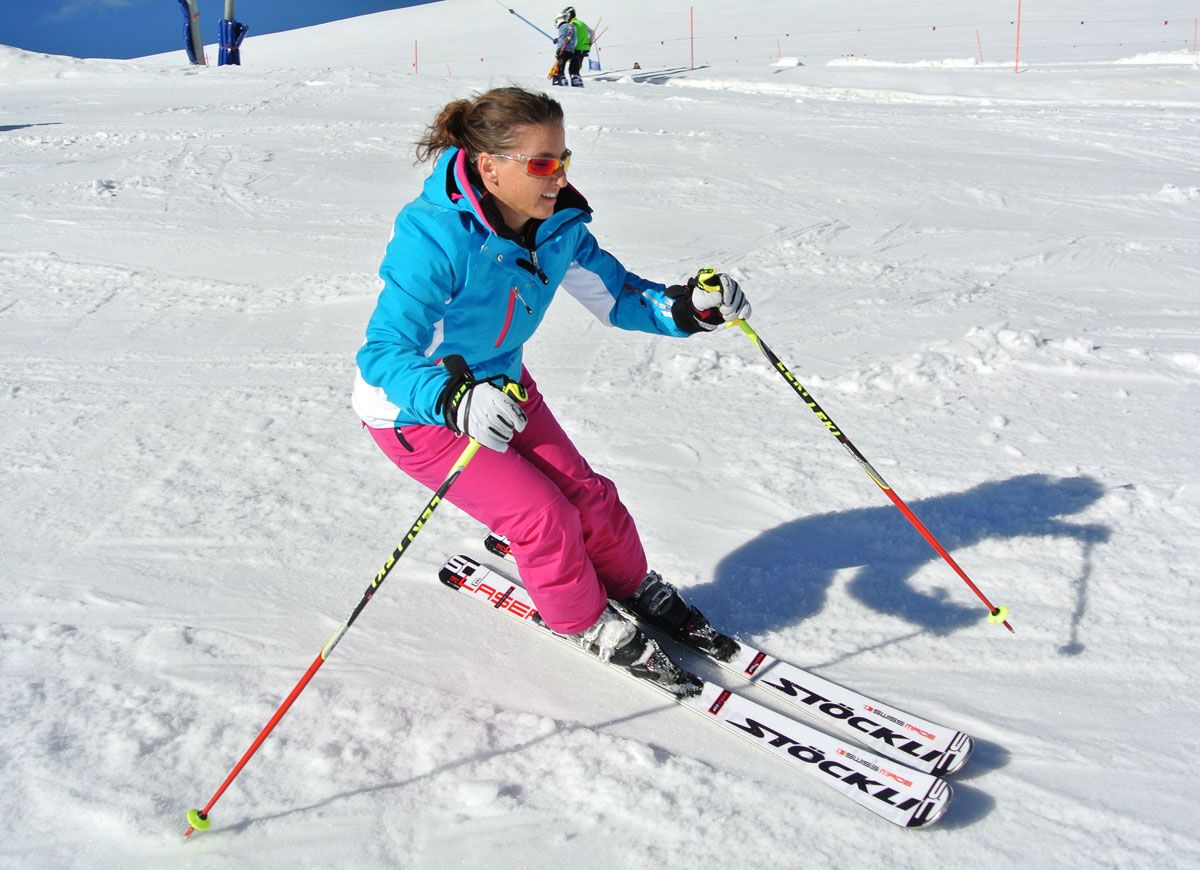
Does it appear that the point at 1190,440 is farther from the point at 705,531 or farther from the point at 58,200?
the point at 58,200

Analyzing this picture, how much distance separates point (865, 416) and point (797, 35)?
75.2 feet

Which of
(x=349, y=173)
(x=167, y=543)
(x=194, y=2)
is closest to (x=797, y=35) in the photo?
(x=194, y=2)

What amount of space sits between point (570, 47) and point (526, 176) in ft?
51.2

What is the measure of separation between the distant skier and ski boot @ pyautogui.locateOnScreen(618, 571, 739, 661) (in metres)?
15.1

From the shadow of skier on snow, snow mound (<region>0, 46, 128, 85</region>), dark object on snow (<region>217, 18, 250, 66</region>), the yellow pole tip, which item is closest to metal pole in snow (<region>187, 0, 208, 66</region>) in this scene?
dark object on snow (<region>217, 18, 250, 66</region>)

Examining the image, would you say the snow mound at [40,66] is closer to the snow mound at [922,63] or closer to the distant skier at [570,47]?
the distant skier at [570,47]

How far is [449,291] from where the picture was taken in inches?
97.7

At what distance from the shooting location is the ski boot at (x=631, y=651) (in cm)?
280

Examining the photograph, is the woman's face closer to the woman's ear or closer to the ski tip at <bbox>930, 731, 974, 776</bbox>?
the woman's ear

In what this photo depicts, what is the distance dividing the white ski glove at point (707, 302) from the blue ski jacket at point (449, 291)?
0.39m

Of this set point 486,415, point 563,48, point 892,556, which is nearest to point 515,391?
point 486,415

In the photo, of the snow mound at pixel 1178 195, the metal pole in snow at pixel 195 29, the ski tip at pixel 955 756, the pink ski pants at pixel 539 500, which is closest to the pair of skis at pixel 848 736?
the ski tip at pixel 955 756

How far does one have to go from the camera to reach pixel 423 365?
2.38 m

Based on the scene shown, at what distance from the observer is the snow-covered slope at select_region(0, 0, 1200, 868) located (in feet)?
7.88
